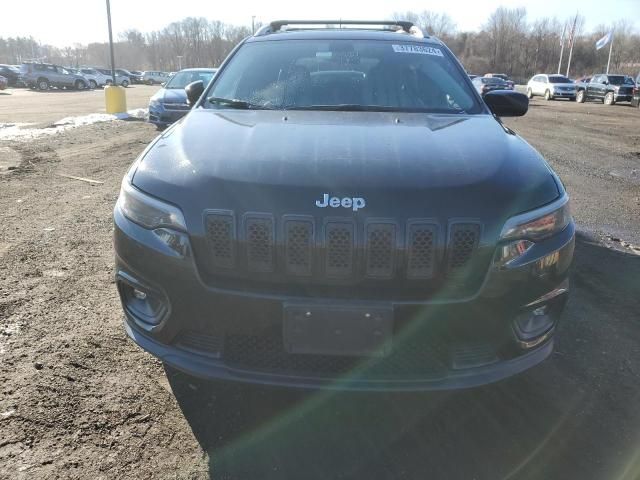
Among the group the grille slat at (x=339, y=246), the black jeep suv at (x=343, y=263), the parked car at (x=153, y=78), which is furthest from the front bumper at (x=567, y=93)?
the parked car at (x=153, y=78)

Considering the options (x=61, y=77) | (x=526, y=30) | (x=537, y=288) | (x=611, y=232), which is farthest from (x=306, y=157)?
(x=526, y=30)

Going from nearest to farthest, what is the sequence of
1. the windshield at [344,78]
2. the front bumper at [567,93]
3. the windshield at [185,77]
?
the windshield at [344,78] → the windshield at [185,77] → the front bumper at [567,93]

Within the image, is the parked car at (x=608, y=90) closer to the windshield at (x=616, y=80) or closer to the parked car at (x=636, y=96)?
the windshield at (x=616, y=80)

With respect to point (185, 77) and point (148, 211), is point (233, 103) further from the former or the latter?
point (185, 77)

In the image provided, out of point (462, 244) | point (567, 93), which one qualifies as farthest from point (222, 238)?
point (567, 93)

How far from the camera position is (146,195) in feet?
7.30

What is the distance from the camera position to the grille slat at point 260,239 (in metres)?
2.02

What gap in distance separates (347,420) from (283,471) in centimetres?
45

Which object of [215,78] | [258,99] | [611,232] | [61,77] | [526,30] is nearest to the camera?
[258,99]

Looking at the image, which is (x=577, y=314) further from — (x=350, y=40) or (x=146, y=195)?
(x=146, y=195)

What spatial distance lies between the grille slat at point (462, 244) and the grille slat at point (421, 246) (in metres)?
0.08

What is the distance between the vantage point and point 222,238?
206 centimetres

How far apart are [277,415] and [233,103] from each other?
Answer: 1.90 metres

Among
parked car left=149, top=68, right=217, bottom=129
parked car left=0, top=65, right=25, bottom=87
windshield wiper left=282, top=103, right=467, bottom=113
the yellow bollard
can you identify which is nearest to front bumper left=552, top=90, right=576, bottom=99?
the yellow bollard
